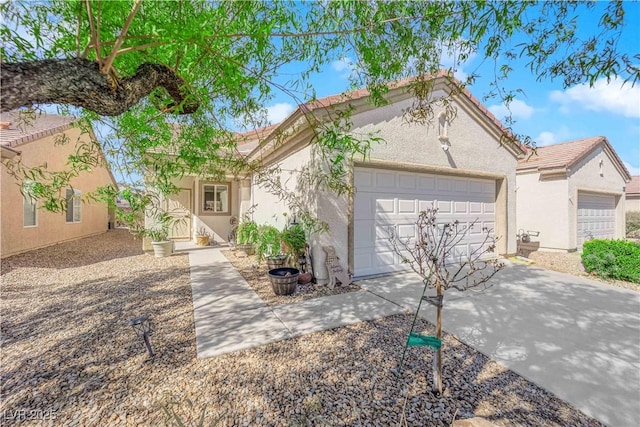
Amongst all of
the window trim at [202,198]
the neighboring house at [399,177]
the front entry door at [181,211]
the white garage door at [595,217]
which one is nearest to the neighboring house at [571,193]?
the white garage door at [595,217]

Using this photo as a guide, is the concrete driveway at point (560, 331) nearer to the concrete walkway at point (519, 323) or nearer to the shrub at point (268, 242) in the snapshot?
the concrete walkway at point (519, 323)

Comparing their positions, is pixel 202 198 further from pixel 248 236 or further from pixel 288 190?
pixel 288 190

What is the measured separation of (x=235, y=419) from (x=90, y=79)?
9.41ft

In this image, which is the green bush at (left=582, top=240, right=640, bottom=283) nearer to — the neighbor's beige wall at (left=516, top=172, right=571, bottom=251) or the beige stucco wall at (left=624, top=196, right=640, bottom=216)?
the neighbor's beige wall at (left=516, top=172, right=571, bottom=251)

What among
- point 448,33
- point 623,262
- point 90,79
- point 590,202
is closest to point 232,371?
point 90,79

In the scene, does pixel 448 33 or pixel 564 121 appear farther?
pixel 564 121

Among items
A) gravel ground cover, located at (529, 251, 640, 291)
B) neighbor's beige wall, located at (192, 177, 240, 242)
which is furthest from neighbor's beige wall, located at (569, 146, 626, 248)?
neighbor's beige wall, located at (192, 177, 240, 242)

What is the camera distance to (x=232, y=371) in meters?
2.80

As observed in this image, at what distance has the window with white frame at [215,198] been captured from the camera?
39.4ft

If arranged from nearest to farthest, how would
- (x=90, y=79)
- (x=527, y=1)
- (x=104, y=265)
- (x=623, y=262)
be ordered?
(x=90, y=79) → (x=527, y=1) → (x=623, y=262) → (x=104, y=265)

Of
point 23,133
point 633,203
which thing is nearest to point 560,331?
point 23,133

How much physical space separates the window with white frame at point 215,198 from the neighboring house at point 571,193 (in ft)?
42.2

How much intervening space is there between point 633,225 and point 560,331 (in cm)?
2058

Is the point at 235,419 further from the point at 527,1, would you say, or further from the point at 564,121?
the point at 564,121
